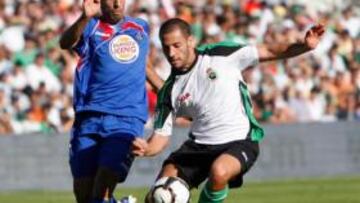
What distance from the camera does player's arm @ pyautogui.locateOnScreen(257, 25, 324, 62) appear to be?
11.2 m

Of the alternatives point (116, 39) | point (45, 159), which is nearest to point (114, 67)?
point (116, 39)

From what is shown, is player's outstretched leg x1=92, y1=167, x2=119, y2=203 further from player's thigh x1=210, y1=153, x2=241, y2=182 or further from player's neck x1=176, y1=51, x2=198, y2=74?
player's neck x1=176, y1=51, x2=198, y2=74

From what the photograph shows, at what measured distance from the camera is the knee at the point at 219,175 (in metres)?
11.2

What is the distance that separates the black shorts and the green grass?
Result: 606 centimetres

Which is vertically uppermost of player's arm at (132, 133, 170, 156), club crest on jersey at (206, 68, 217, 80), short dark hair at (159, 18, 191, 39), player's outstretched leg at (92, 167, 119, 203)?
short dark hair at (159, 18, 191, 39)

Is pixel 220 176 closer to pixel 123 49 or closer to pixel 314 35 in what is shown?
pixel 314 35

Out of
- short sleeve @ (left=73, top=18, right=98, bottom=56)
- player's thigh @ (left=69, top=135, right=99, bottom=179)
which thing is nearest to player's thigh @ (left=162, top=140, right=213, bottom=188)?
player's thigh @ (left=69, top=135, right=99, bottom=179)

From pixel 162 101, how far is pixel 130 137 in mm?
472

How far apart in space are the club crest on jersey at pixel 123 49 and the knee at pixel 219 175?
1436mm

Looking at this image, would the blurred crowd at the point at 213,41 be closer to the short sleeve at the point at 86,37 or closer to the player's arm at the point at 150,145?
the short sleeve at the point at 86,37

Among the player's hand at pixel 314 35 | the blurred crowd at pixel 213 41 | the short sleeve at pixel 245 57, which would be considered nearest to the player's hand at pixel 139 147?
the short sleeve at pixel 245 57

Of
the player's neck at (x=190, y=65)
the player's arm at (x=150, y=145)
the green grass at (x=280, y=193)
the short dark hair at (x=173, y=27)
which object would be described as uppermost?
the short dark hair at (x=173, y=27)

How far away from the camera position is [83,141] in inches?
468

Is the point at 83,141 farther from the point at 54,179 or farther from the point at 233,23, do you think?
the point at 233,23
